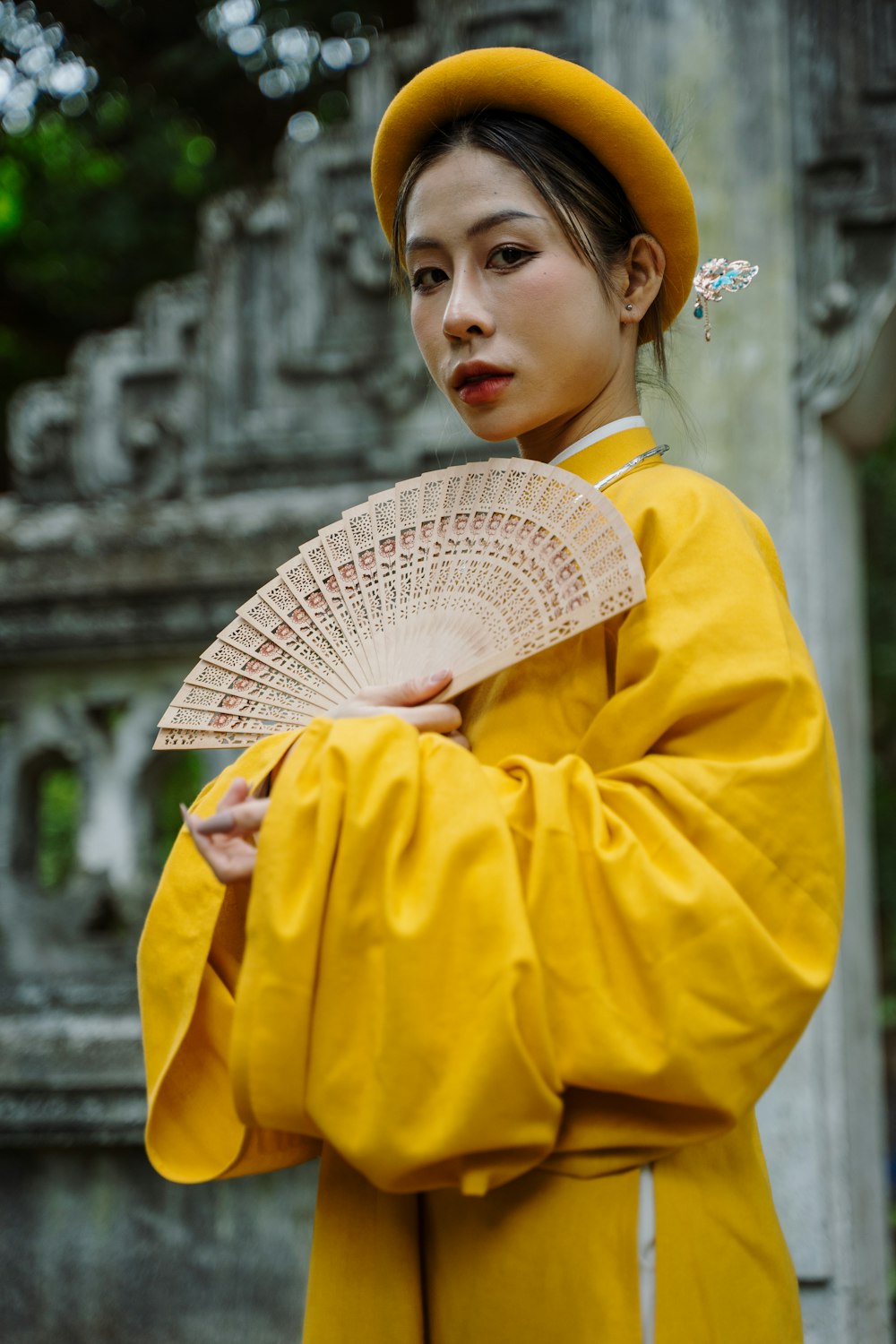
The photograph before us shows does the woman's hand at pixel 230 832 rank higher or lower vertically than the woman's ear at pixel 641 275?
lower

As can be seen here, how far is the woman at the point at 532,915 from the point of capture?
1.30 m

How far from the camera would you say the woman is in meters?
1.30

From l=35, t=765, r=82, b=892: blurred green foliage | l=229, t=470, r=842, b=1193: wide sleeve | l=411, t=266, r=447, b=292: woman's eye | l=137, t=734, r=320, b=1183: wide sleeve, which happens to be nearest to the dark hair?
l=411, t=266, r=447, b=292: woman's eye

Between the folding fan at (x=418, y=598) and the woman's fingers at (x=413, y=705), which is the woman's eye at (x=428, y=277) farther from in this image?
the woman's fingers at (x=413, y=705)

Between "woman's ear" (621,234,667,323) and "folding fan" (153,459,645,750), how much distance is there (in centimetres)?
29

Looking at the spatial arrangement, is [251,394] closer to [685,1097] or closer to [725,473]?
[725,473]

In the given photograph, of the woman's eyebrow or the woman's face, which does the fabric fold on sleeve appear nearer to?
the woman's face

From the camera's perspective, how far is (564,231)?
1.62 metres

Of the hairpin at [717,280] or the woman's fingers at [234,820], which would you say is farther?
the hairpin at [717,280]

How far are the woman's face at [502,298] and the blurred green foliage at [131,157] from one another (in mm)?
4069

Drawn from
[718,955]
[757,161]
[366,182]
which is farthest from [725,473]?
[718,955]

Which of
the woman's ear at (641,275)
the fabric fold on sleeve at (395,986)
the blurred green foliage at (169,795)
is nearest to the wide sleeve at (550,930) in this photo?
the fabric fold on sleeve at (395,986)

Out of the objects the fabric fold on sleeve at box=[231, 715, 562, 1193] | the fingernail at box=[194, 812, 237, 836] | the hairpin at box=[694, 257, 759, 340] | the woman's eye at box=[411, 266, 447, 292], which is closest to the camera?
the fabric fold on sleeve at box=[231, 715, 562, 1193]

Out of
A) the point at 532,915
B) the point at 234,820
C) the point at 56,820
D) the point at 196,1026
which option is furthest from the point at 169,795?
the point at 532,915
